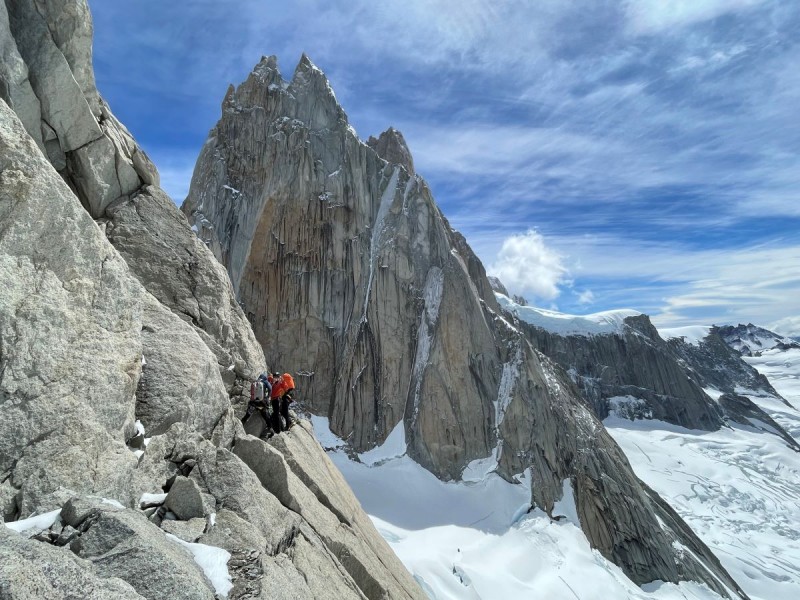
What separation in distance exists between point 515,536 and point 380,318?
21689 mm

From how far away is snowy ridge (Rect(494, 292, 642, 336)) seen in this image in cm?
11162

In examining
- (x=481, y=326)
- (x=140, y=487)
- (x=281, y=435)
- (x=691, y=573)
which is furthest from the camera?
(x=481, y=326)

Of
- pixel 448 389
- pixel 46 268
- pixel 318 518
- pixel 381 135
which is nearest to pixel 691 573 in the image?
pixel 448 389

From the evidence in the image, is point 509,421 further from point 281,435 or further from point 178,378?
point 178,378

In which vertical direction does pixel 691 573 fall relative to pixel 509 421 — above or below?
below

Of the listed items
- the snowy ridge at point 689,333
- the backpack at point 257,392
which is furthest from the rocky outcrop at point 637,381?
the backpack at point 257,392

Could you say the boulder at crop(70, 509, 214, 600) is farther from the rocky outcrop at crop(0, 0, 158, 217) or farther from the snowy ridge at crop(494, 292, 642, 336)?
the snowy ridge at crop(494, 292, 642, 336)

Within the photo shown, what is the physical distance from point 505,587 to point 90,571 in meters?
30.0

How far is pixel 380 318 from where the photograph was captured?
4659cm

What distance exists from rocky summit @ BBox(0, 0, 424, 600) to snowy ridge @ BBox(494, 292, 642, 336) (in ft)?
330

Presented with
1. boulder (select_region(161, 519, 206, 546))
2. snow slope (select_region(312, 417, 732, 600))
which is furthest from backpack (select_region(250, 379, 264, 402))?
snow slope (select_region(312, 417, 732, 600))

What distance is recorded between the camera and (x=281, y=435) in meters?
11.9

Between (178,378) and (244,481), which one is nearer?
(244,481)

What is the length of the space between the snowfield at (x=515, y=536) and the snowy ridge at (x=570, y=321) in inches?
1843
